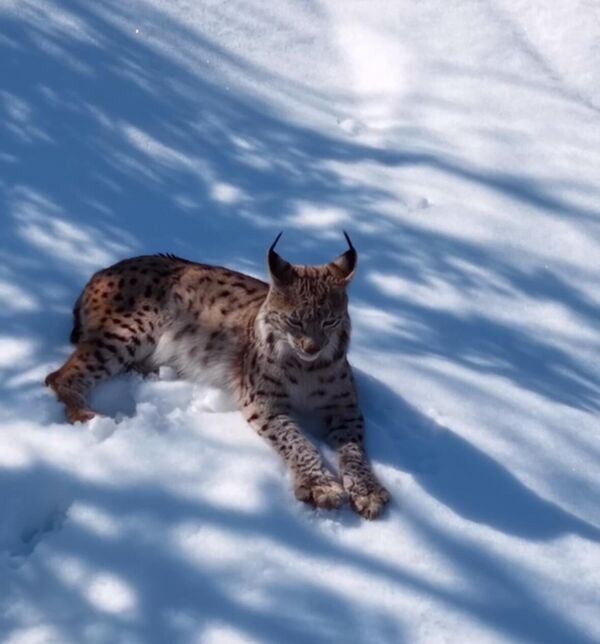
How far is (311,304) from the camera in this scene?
193 inches

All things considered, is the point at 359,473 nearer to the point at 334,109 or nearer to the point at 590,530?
the point at 590,530

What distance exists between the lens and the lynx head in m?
4.91

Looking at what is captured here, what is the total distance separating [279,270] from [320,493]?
3.38 ft

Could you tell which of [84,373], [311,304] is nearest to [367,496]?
[311,304]

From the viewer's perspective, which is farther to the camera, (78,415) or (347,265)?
(347,265)

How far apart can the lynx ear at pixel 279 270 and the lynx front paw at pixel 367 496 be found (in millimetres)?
934

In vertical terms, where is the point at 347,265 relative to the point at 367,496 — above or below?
above

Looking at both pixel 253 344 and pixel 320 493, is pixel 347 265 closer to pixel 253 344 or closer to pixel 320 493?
pixel 253 344

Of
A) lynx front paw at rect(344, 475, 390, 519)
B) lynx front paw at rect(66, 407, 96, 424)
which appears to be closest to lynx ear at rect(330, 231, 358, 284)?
lynx front paw at rect(344, 475, 390, 519)

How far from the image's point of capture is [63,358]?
539 centimetres

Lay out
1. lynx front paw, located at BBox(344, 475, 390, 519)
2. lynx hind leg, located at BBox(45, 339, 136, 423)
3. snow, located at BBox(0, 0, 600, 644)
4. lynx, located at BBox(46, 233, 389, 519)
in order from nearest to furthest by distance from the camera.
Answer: snow, located at BBox(0, 0, 600, 644)
lynx front paw, located at BBox(344, 475, 390, 519)
lynx, located at BBox(46, 233, 389, 519)
lynx hind leg, located at BBox(45, 339, 136, 423)

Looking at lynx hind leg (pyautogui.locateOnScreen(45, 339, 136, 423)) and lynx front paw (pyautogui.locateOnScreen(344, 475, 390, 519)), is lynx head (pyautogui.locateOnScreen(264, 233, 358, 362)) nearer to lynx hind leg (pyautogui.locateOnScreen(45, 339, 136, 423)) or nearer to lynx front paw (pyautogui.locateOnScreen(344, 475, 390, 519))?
lynx front paw (pyautogui.locateOnScreen(344, 475, 390, 519))

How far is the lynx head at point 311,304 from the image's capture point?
16.1ft

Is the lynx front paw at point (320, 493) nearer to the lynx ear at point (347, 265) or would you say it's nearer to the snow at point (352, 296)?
the snow at point (352, 296)
